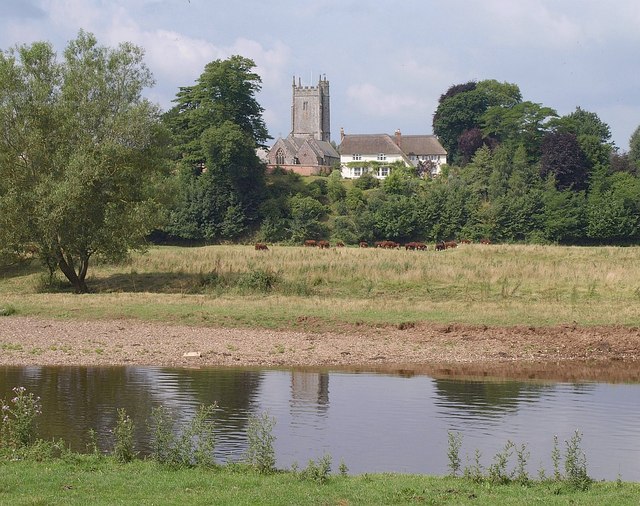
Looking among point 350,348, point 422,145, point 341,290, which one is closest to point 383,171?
point 422,145

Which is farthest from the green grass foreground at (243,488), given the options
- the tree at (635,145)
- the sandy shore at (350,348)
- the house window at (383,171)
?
the tree at (635,145)

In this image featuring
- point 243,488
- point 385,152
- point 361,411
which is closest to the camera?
→ point 243,488

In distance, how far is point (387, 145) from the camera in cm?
14075

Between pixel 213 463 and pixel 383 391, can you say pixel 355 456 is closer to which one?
pixel 213 463

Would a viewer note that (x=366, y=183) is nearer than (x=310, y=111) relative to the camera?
Yes

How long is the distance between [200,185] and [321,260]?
4931 cm

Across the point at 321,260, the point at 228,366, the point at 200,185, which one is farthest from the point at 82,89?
the point at 200,185

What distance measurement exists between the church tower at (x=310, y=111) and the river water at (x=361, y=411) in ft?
550

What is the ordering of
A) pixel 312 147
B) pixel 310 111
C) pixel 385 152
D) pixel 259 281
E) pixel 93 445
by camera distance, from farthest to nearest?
pixel 310 111, pixel 312 147, pixel 385 152, pixel 259 281, pixel 93 445

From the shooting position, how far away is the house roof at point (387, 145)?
140 m

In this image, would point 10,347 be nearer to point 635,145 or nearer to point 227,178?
point 227,178

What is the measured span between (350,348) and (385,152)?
11089 centimetres

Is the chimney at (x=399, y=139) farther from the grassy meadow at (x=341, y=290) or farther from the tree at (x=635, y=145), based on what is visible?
the grassy meadow at (x=341, y=290)

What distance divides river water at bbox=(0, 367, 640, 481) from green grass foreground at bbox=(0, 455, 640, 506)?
1946 mm
